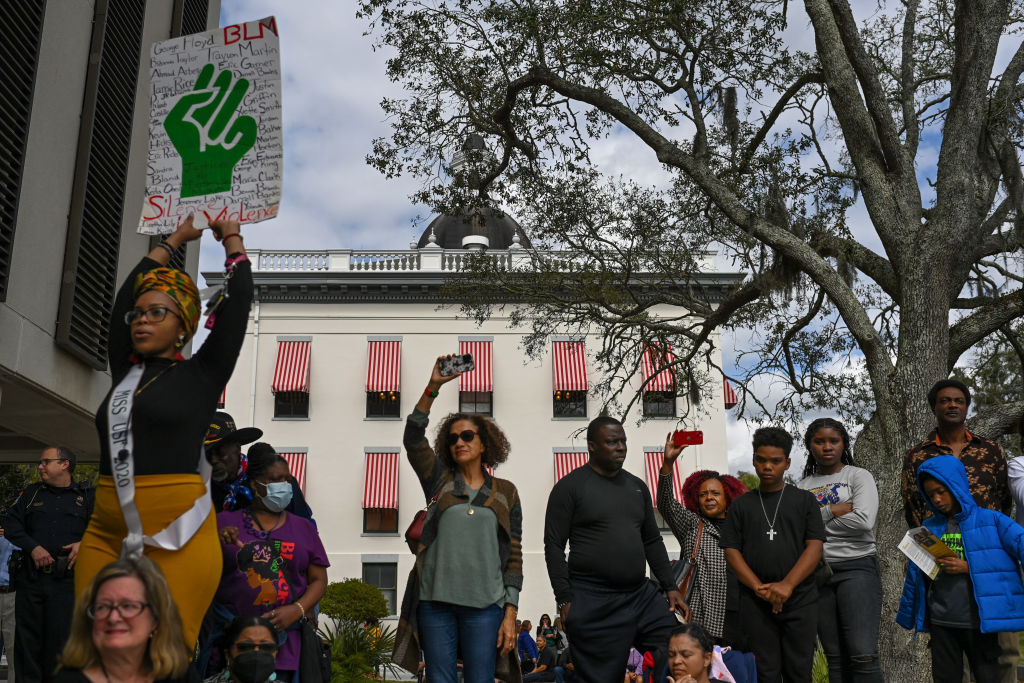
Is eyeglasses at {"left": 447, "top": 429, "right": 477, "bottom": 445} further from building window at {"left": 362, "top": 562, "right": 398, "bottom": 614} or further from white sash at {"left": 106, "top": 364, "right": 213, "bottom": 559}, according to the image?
building window at {"left": 362, "top": 562, "right": 398, "bottom": 614}

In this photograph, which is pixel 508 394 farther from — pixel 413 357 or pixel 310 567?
pixel 310 567

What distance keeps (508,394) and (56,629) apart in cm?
2584

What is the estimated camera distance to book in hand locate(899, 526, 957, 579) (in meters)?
5.47

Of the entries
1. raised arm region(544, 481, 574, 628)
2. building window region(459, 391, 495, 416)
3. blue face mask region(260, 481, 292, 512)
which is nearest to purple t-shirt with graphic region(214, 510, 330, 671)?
blue face mask region(260, 481, 292, 512)

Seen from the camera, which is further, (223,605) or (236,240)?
(223,605)

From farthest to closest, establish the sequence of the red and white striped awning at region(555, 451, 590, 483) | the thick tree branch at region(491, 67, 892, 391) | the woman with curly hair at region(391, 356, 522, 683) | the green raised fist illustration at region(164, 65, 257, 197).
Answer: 1. the red and white striped awning at region(555, 451, 590, 483)
2. the thick tree branch at region(491, 67, 892, 391)
3. the woman with curly hair at region(391, 356, 522, 683)
4. the green raised fist illustration at region(164, 65, 257, 197)

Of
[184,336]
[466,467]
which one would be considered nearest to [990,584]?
[466,467]

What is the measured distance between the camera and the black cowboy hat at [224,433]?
203 inches

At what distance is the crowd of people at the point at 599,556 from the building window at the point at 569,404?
25.6 m

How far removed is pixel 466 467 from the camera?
568cm

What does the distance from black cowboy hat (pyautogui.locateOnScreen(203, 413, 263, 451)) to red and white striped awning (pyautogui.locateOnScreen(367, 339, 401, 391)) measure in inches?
1046

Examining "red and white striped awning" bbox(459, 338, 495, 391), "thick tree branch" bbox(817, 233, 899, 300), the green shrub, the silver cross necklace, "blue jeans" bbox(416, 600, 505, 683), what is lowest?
the green shrub

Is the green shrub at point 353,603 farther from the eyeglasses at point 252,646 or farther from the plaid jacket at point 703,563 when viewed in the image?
the eyeglasses at point 252,646

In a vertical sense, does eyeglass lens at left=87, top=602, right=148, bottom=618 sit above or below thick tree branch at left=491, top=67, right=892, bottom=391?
below
